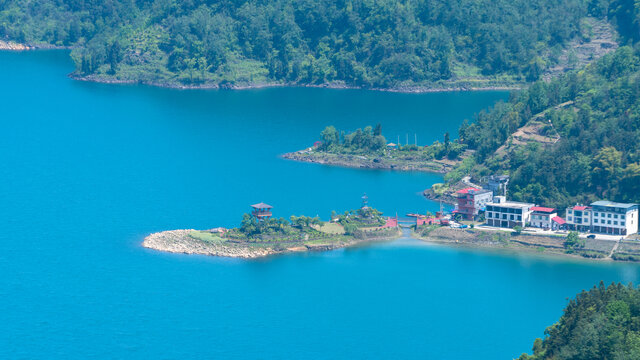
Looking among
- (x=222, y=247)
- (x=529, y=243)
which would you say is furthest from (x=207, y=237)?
(x=529, y=243)

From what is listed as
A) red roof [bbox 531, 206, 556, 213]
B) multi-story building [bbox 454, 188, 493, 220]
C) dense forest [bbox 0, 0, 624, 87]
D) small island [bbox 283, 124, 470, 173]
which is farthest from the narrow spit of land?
dense forest [bbox 0, 0, 624, 87]

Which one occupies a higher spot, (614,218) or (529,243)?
(614,218)

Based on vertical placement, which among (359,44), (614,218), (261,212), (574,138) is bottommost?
(614,218)

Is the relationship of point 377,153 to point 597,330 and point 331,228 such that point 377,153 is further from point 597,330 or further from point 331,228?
point 597,330

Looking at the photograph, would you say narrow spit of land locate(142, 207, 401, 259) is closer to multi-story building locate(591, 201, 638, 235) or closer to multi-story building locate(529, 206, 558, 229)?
multi-story building locate(529, 206, 558, 229)

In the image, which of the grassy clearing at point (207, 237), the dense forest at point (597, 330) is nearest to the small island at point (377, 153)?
the grassy clearing at point (207, 237)

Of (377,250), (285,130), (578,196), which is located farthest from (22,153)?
(578,196)

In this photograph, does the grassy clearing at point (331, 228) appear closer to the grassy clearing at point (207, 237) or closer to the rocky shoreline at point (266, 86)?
the grassy clearing at point (207, 237)
